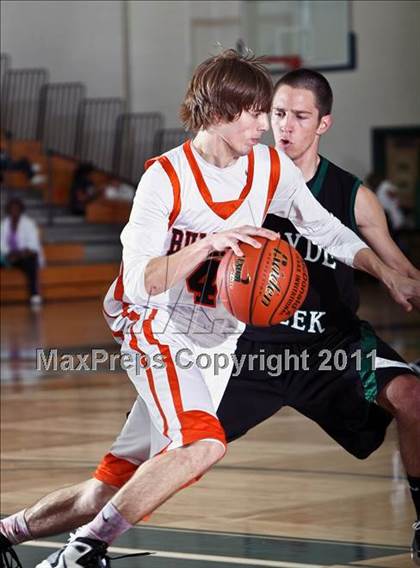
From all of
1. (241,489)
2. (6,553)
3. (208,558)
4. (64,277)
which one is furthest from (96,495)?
(64,277)

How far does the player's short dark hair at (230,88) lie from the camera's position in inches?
152

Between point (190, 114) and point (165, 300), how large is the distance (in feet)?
1.75

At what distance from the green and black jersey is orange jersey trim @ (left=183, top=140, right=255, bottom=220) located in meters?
Answer: 0.56

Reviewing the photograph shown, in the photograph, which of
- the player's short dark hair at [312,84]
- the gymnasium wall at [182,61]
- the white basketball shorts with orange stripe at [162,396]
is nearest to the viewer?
the white basketball shorts with orange stripe at [162,396]

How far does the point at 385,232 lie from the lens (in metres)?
4.65

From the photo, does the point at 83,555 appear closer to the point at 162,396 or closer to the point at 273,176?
the point at 162,396

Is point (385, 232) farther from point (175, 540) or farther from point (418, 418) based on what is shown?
point (175, 540)

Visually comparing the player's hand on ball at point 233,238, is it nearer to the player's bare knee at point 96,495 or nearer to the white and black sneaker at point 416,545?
the player's bare knee at point 96,495

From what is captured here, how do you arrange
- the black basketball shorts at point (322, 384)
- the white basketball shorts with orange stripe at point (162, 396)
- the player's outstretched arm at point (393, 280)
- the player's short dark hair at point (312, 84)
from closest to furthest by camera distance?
1. the white basketball shorts with orange stripe at point (162, 396)
2. the player's outstretched arm at point (393, 280)
3. the black basketball shorts at point (322, 384)
4. the player's short dark hair at point (312, 84)

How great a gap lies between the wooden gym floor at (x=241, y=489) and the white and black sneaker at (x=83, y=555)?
688 millimetres

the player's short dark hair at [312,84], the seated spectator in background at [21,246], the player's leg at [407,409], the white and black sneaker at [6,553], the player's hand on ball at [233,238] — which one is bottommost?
the seated spectator in background at [21,246]

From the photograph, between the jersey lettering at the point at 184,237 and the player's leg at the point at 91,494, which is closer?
the jersey lettering at the point at 184,237

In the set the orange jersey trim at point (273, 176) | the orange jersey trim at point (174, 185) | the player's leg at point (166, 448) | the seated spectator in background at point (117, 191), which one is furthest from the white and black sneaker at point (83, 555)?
the seated spectator in background at point (117, 191)

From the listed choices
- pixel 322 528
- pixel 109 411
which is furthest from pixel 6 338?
pixel 322 528
